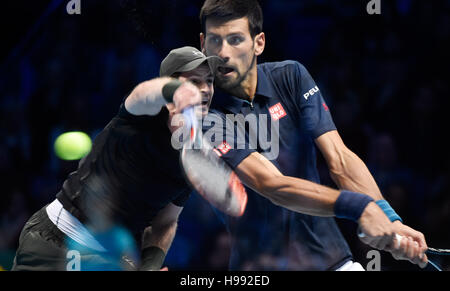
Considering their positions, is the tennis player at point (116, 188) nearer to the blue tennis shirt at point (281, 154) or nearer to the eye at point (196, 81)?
the eye at point (196, 81)

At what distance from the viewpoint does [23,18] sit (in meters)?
3.78

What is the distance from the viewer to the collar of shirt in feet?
10.9

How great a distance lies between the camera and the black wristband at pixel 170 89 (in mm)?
2627

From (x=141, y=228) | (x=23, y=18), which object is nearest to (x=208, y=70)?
(x=141, y=228)

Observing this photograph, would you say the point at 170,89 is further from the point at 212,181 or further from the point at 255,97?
the point at 255,97

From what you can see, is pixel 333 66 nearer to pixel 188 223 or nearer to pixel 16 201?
pixel 188 223

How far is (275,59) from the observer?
180 inches

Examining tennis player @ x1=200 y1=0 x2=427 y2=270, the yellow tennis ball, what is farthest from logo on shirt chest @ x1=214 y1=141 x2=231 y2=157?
the yellow tennis ball

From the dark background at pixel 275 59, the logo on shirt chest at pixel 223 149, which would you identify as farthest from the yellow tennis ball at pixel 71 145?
the logo on shirt chest at pixel 223 149

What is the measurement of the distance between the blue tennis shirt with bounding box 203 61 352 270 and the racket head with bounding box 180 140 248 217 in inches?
15.2

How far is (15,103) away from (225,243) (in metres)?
1.87

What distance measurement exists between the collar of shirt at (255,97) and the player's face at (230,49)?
6 cm

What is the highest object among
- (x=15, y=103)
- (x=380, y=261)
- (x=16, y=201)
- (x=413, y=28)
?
(x=413, y=28)

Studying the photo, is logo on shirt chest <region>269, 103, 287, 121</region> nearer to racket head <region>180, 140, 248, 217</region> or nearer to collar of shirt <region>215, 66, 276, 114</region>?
collar of shirt <region>215, 66, 276, 114</region>
